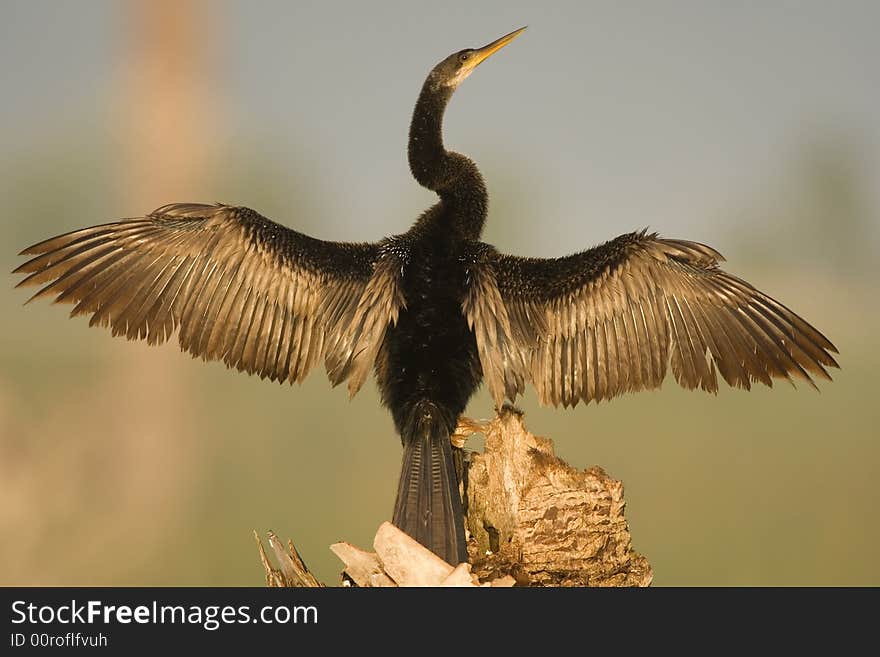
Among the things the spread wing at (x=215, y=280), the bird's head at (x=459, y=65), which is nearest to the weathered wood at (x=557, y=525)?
the spread wing at (x=215, y=280)

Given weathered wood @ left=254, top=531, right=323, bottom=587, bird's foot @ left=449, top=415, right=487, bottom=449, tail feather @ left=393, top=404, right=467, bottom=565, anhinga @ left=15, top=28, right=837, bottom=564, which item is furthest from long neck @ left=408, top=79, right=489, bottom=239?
weathered wood @ left=254, top=531, right=323, bottom=587

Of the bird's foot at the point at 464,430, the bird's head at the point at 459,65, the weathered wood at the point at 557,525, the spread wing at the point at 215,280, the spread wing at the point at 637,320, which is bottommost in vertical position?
the weathered wood at the point at 557,525

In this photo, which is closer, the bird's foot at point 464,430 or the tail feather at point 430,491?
the tail feather at point 430,491

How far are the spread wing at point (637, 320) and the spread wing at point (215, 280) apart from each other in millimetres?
607

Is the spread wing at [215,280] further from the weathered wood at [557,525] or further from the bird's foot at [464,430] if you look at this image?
the weathered wood at [557,525]

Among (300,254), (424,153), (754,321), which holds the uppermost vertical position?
(424,153)

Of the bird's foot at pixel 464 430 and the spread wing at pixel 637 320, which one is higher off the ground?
the spread wing at pixel 637 320

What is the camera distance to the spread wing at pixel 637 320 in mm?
3711

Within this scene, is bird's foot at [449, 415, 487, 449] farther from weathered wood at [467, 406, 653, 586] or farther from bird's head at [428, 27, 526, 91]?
bird's head at [428, 27, 526, 91]

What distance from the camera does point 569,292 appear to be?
3723mm

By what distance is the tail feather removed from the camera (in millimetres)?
3262

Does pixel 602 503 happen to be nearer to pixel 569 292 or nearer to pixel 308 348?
pixel 569 292

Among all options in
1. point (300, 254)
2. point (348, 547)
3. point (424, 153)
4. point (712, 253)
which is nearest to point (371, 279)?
point (300, 254)
